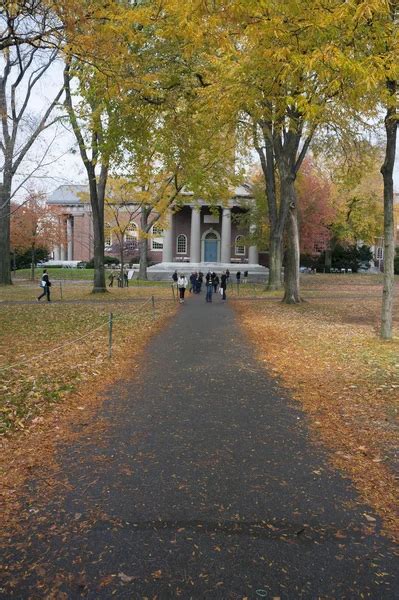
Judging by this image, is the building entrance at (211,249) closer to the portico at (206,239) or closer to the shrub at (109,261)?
the portico at (206,239)

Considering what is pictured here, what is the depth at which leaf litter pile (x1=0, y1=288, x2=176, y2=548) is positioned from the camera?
4902mm

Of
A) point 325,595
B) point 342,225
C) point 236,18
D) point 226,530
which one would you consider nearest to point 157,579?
point 226,530

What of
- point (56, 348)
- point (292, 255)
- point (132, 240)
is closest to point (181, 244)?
point (132, 240)

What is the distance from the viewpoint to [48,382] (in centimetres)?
820

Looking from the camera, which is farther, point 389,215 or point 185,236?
point 185,236

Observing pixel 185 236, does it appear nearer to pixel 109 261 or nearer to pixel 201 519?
pixel 109 261

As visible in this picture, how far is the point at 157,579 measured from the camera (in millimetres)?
3158

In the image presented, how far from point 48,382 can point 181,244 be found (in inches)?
2074

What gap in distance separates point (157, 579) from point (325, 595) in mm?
1069

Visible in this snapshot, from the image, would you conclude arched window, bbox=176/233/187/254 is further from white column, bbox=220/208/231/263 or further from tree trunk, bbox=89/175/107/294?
tree trunk, bbox=89/175/107/294

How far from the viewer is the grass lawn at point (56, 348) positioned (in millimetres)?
7227

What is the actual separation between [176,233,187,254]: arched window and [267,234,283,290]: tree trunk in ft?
94.8

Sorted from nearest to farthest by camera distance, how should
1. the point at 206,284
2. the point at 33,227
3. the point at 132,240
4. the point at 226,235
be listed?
the point at 206,284
the point at 33,227
the point at 226,235
the point at 132,240

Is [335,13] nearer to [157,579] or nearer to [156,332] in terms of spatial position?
[157,579]
